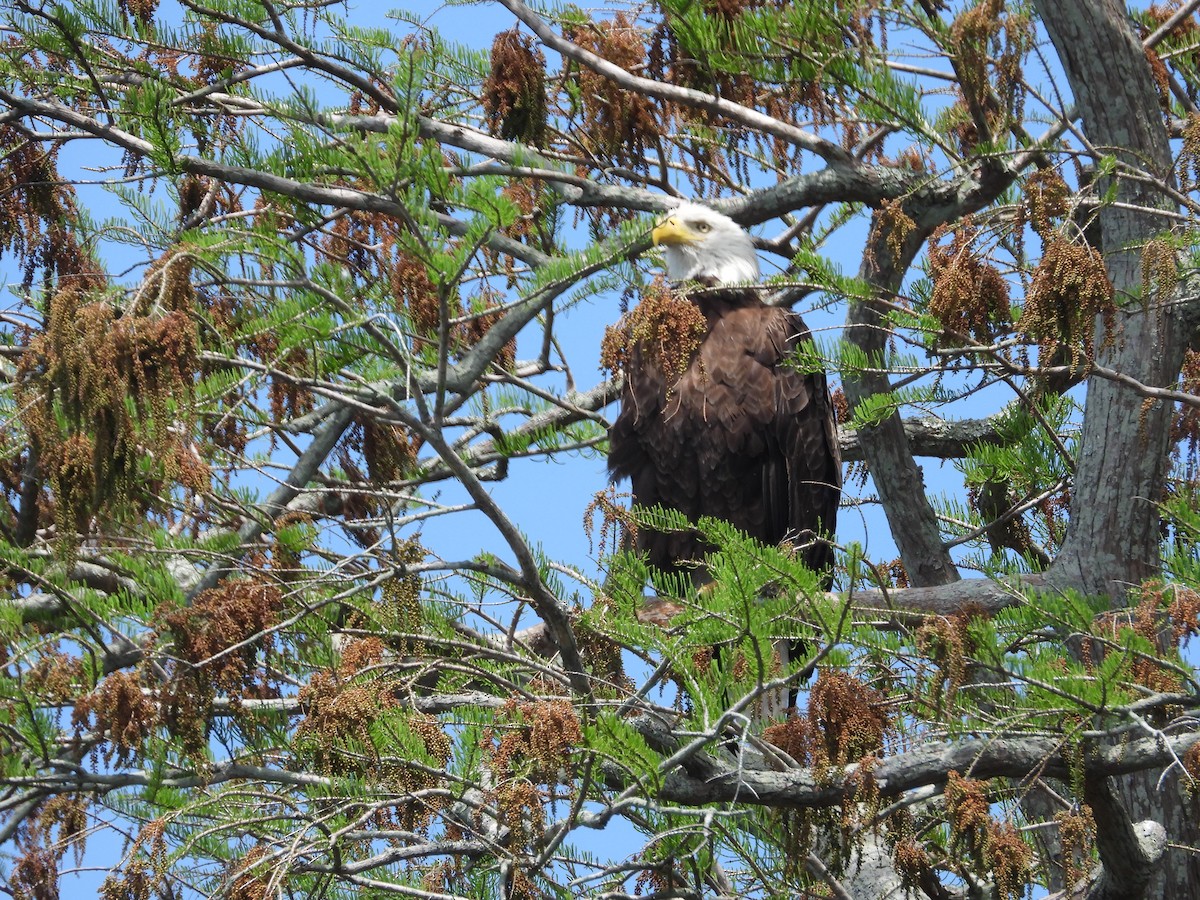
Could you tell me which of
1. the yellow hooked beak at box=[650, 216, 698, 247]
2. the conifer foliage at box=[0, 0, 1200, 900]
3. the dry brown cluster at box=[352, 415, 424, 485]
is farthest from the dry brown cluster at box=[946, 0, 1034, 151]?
the dry brown cluster at box=[352, 415, 424, 485]

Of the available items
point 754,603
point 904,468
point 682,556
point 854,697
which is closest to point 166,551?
point 754,603

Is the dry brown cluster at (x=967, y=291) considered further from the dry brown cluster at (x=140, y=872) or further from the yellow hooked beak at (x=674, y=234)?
the yellow hooked beak at (x=674, y=234)

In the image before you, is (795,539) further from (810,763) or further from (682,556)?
(810,763)

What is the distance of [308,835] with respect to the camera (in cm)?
329

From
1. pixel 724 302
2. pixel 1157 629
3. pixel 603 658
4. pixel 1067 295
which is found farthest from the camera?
pixel 724 302

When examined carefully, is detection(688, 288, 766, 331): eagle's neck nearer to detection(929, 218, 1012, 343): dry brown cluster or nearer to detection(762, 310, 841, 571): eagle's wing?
detection(762, 310, 841, 571): eagle's wing

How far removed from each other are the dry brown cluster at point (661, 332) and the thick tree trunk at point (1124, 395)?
1860 millimetres

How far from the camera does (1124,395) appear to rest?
4504 millimetres

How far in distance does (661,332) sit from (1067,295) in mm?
851

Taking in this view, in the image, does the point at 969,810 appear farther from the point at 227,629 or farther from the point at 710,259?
the point at 710,259

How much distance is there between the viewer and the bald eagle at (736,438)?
5148mm

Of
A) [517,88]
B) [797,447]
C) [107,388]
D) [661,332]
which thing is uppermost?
[517,88]

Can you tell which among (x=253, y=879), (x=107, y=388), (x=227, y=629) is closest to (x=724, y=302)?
(x=227, y=629)

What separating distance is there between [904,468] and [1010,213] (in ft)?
5.26
